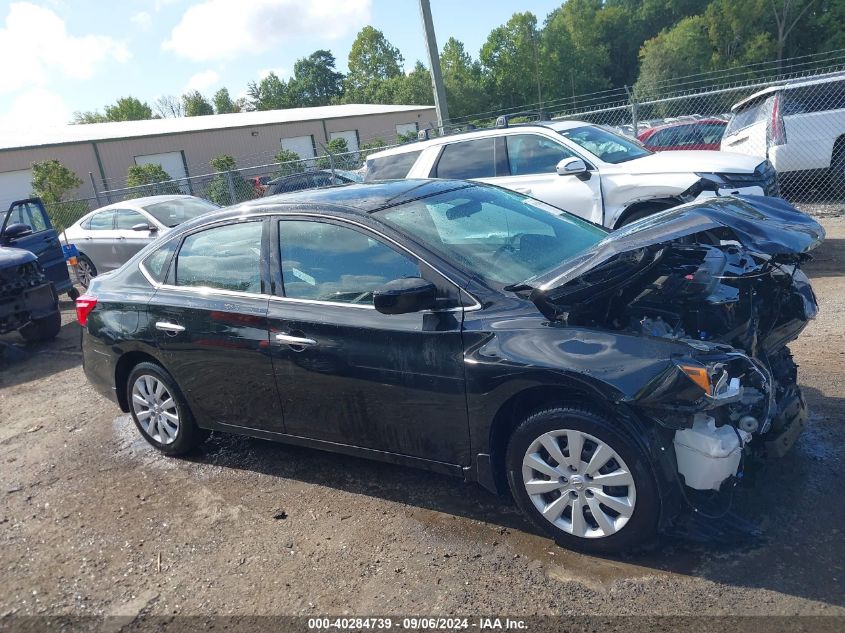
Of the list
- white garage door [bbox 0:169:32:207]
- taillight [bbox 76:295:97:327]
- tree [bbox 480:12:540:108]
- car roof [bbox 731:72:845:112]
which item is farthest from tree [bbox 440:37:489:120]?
taillight [bbox 76:295:97:327]

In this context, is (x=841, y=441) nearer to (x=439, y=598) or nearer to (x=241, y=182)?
(x=439, y=598)

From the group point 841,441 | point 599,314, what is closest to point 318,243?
point 599,314

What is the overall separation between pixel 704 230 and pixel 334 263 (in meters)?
1.98

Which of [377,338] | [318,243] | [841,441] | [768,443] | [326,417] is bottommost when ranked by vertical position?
[841,441]

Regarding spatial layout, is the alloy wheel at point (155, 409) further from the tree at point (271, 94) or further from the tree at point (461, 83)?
the tree at point (271, 94)

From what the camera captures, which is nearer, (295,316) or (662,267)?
(662,267)

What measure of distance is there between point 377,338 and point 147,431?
234 cm

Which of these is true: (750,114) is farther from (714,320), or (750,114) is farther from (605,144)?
(714,320)

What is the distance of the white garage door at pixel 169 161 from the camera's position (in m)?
34.0

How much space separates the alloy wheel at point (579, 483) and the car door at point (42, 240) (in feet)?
28.7

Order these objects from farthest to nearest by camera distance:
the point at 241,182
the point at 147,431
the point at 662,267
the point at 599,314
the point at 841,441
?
the point at 241,182 < the point at 147,431 < the point at 841,441 < the point at 662,267 < the point at 599,314

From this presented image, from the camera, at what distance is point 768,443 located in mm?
3307

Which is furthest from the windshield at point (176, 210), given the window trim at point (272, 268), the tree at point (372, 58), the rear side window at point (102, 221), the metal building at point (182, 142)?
the tree at point (372, 58)

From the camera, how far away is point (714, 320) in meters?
3.43
